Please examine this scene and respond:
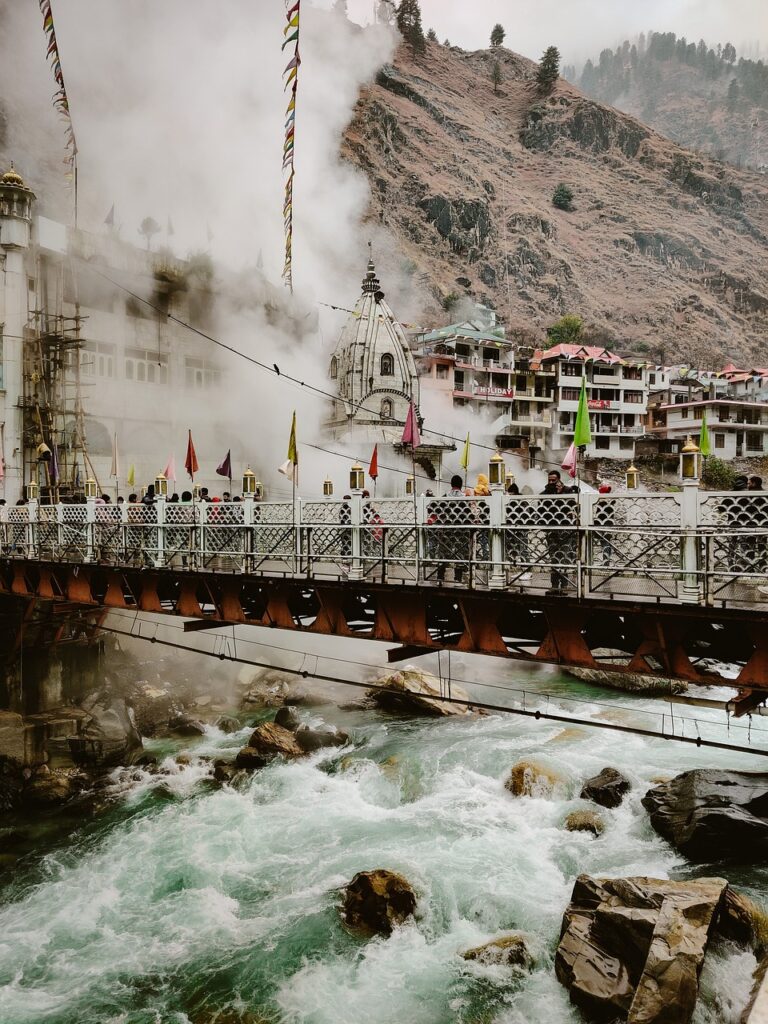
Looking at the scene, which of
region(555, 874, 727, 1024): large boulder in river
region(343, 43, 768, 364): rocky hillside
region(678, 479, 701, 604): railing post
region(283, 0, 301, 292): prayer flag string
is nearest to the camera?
region(678, 479, 701, 604): railing post

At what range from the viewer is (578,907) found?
1187 centimetres

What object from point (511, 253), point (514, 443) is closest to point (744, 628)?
point (514, 443)

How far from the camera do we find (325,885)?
1477 centimetres

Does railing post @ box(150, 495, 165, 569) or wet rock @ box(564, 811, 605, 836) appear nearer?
railing post @ box(150, 495, 165, 569)

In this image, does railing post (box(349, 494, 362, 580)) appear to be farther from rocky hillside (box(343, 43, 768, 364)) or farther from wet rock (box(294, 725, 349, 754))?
rocky hillside (box(343, 43, 768, 364))

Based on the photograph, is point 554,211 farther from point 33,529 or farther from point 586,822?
point 586,822

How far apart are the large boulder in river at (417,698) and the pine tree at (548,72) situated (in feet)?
493

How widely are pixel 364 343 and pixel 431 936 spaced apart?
4446cm

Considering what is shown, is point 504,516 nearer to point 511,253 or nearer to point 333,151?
point 333,151

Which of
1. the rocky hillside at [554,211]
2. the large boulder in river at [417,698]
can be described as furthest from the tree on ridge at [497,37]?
the large boulder in river at [417,698]

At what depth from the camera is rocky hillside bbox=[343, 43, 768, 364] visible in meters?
95.6

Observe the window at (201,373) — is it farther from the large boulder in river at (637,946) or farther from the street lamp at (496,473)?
the large boulder in river at (637,946)

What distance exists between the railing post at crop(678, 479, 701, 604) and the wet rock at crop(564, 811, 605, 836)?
1024 cm

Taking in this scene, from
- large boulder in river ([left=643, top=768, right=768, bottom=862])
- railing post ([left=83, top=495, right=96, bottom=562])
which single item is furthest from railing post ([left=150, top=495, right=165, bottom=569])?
large boulder in river ([left=643, top=768, right=768, bottom=862])
